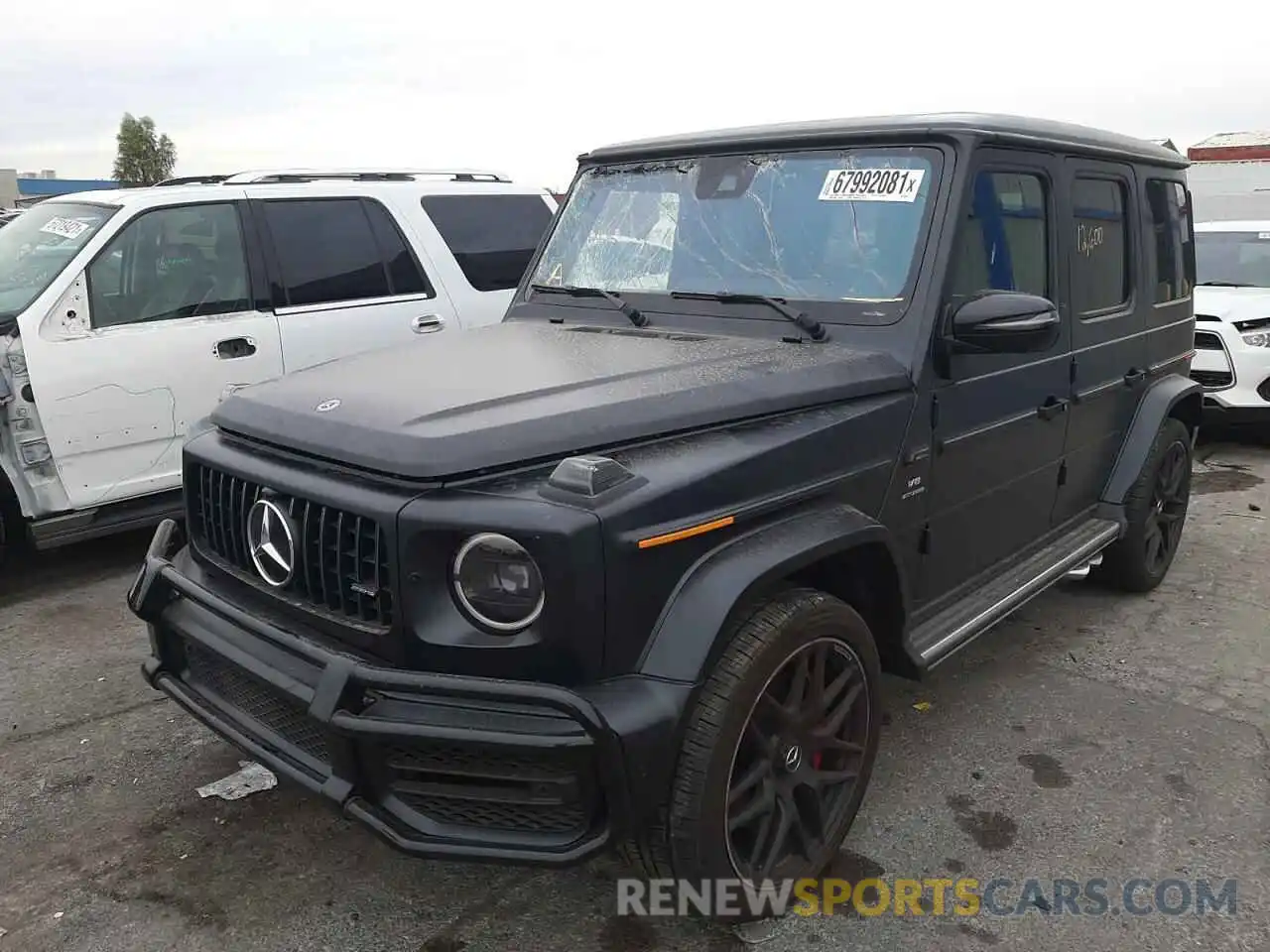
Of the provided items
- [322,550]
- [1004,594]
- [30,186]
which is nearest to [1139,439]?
[1004,594]

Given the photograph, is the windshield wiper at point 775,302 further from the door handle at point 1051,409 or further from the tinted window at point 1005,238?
the door handle at point 1051,409

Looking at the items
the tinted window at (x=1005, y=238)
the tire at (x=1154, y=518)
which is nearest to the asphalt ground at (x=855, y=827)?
the tire at (x=1154, y=518)

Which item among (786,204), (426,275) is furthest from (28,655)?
(786,204)

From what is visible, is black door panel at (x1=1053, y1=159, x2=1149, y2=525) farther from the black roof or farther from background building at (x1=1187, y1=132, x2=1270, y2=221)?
background building at (x1=1187, y1=132, x2=1270, y2=221)

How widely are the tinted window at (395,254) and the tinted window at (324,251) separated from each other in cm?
4

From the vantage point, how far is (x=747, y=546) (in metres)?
2.44

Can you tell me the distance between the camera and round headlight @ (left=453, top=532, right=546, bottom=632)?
2.21 m

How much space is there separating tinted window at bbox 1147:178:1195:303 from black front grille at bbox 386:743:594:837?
387 centimetres

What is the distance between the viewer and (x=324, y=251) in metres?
5.77

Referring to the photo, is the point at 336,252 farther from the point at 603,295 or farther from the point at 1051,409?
the point at 1051,409

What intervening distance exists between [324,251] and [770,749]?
4310 mm

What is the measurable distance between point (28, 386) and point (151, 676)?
248cm

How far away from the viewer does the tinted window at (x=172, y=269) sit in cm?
500

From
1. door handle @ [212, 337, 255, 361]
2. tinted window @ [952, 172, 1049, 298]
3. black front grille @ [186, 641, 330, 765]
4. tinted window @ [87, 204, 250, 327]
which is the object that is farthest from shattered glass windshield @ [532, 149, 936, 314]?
tinted window @ [87, 204, 250, 327]
